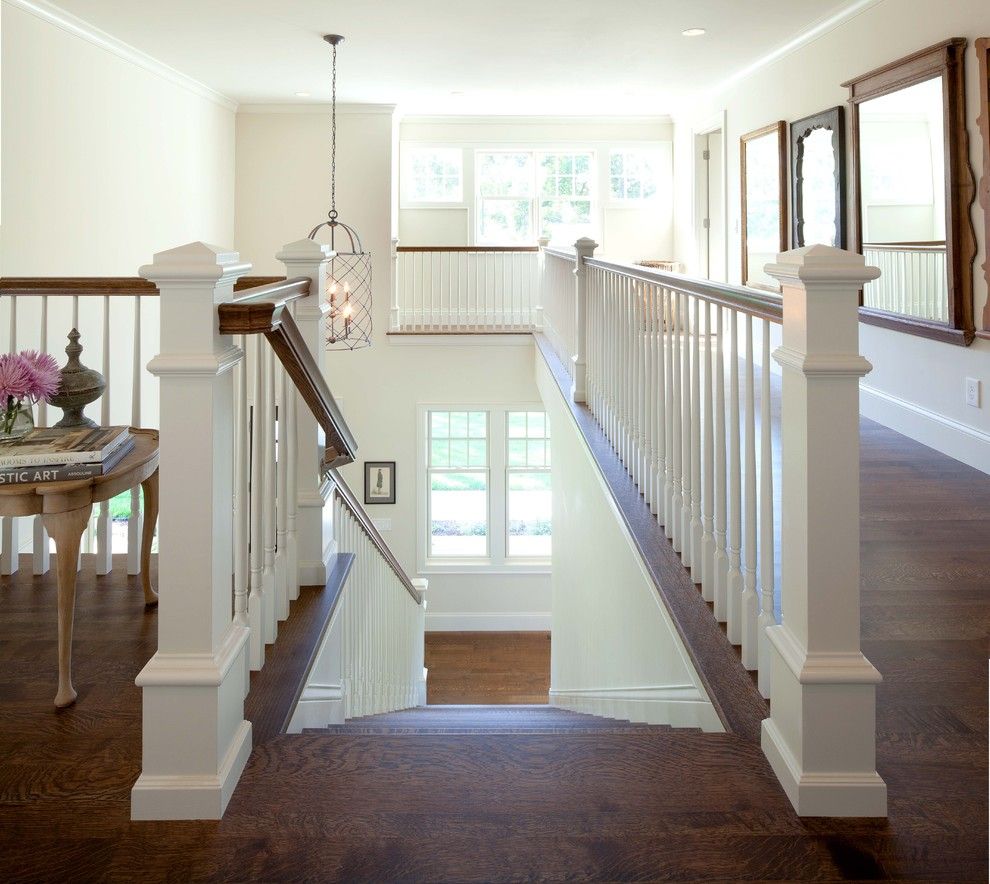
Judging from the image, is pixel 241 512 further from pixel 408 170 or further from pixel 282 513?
pixel 408 170

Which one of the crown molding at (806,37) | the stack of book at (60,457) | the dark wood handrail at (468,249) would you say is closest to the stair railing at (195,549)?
the stack of book at (60,457)

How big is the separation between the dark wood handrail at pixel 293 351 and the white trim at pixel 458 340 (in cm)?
662

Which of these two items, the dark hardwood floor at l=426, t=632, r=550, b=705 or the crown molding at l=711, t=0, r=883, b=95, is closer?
the crown molding at l=711, t=0, r=883, b=95

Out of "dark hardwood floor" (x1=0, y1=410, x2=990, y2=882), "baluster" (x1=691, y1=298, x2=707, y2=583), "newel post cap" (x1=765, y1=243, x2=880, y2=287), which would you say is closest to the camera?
"dark hardwood floor" (x1=0, y1=410, x2=990, y2=882)

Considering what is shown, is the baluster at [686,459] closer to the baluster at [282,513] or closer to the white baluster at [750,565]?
the white baluster at [750,565]

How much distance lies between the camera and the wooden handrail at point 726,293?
6.33 ft

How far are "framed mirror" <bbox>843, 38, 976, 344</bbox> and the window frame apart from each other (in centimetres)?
545

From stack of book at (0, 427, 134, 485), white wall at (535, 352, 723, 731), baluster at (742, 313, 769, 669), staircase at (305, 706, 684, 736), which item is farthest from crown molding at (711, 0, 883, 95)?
stack of book at (0, 427, 134, 485)

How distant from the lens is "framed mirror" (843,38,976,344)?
4.79m

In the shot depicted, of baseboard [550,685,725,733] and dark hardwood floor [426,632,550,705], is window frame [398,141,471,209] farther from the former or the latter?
baseboard [550,685,725,733]

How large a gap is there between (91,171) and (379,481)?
4.48 meters

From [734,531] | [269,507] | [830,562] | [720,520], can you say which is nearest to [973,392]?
[720,520]

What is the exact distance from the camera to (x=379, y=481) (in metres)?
9.99

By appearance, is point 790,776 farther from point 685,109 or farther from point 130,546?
point 685,109
